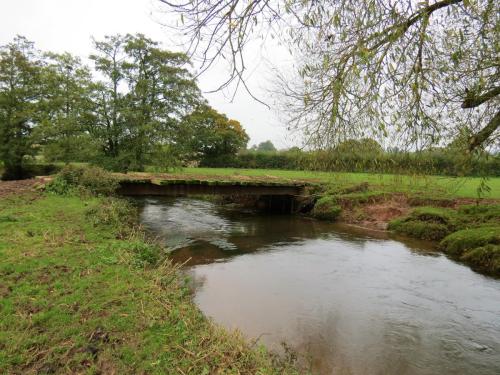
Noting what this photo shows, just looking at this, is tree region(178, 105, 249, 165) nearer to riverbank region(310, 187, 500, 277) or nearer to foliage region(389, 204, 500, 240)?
riverbank region(310, 187, 500, 277)

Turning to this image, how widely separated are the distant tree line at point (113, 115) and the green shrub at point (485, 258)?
1980cm

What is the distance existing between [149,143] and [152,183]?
800cm

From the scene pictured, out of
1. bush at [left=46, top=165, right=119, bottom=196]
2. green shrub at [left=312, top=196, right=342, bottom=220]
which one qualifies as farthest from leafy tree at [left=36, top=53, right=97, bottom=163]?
green shrub at [left=312, top=196, right=342, bottom=220]

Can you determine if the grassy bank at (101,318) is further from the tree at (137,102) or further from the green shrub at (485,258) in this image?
the tree at (137,102)

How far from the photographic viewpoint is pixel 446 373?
18.1ft

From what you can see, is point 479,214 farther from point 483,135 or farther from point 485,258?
point 483,135

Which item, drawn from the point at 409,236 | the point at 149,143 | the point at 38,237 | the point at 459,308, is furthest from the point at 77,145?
the point at 459,308

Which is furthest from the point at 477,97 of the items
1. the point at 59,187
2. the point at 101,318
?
the point at 59,187

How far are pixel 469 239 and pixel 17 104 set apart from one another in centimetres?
3383

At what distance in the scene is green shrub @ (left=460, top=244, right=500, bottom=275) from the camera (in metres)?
11.1

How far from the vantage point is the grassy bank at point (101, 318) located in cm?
393

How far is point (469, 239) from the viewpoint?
43.0 ft

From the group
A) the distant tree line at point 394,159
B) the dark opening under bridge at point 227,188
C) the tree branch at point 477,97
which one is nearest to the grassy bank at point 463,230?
the distant tree line at point 394,159

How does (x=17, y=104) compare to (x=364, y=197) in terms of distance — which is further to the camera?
(x=17, y=104)
